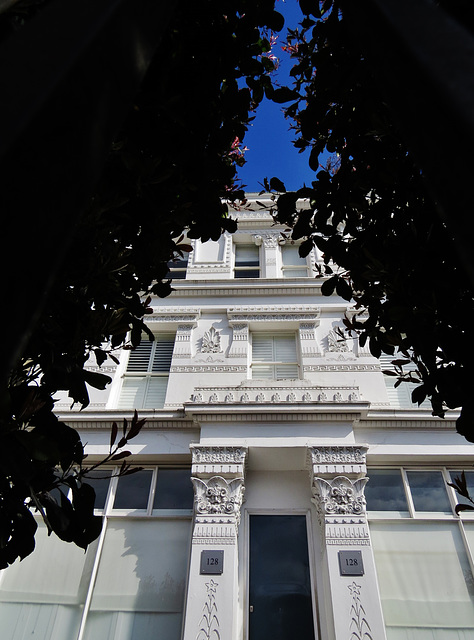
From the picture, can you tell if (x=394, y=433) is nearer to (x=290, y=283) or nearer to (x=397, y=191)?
(x=290, y=283)

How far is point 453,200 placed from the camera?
824 millimetres

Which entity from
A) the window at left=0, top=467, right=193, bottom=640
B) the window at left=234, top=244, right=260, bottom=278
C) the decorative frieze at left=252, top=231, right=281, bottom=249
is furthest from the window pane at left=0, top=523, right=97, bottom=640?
the decorative frieze at left=252, top=231, right=281, bottom=249

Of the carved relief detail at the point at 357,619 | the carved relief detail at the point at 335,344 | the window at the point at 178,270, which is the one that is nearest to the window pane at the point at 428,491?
the carved relief detail at the point at 357,619

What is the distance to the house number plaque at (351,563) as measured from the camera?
258 inches

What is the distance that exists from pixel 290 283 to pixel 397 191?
26.5ft

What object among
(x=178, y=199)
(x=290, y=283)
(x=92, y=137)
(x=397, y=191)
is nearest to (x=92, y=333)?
(x=178, y=199)

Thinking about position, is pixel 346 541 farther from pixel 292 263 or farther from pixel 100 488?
pixel 292 263

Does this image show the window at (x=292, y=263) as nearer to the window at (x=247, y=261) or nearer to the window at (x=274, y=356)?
the window at (x=247, y=261)

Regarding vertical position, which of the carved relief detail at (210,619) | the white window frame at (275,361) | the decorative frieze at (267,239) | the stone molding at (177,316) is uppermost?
the decorative frieze at (267,239)

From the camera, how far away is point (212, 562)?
6.69m

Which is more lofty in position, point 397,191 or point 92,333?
point 397,191

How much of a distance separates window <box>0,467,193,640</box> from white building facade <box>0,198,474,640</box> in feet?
0.06

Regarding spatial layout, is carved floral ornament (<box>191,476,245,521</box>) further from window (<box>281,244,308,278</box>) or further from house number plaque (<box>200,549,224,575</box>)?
window (<box>281,244,308,278</box>)

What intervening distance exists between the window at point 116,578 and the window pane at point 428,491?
4.24 meters
